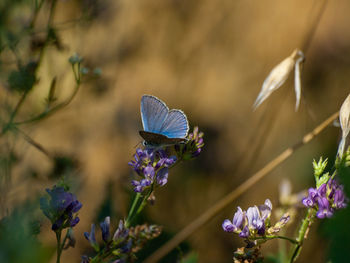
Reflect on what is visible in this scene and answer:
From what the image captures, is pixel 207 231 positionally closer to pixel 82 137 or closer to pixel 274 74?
pixel 82 137

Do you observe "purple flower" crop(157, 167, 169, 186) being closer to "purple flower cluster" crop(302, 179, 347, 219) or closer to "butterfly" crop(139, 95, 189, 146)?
"butterfly" crop(139, 95, 189, 146)

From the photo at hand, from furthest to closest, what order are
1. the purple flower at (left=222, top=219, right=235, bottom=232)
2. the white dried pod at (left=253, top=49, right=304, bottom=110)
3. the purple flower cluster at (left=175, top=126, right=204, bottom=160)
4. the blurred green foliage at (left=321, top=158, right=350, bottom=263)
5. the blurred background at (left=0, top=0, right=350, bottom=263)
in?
the blurred background at (left=0, top=0, right=350, bottom=263) → the white dried pod at (left=253, top=49, right=304, bottom=110) → the purple flower cluster at (left=175, top=126, right=204, bottom=160) → the purple flower at (left=222, top=219, right=235, bottom=232) → the blurred green foliage at (left=321, top=158, right=350, bottom=263)

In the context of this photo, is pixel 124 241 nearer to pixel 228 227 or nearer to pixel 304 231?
pixel 228 227

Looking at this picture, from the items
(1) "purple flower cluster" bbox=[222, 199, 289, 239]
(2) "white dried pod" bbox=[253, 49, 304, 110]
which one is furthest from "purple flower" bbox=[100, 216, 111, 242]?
(2) "white dried pod" bbox=[253, 49, 304, 110]

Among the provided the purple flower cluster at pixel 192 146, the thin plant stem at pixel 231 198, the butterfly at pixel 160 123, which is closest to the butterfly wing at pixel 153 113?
the butterfly at pixel 160 123

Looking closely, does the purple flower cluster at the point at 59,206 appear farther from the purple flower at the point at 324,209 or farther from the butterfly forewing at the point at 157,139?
the purple flower at the point at 324,209

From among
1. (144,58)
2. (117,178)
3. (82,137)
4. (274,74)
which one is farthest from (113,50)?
(274,74)
